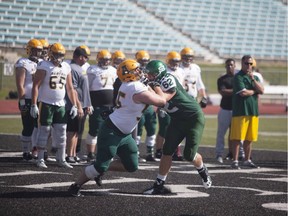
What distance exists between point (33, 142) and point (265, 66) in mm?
25635

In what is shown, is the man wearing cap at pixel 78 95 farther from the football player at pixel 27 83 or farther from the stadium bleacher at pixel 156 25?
the stadium bleacher at pixel 156 25

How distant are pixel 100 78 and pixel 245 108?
2.47 metres

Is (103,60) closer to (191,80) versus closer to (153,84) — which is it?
(191,80)

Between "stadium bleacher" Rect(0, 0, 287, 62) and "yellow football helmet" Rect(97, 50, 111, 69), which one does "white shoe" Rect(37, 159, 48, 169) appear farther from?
"stadium bleacher" Rect(0, 0, 287, 62)

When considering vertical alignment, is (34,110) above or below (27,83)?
below

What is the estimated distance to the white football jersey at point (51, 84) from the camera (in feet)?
32.4

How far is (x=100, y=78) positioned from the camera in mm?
11375

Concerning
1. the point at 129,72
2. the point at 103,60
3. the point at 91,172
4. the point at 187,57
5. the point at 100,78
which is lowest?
the point at 91,172

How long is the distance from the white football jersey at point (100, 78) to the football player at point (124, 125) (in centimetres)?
348

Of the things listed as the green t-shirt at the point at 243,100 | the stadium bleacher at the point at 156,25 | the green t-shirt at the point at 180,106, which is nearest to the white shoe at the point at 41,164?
the green t-shirt at the point at 180,106

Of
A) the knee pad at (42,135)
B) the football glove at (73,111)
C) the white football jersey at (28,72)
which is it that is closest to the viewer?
the knee pad at (42,135)

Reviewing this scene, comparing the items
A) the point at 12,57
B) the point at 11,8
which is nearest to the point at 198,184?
the point at 11,8

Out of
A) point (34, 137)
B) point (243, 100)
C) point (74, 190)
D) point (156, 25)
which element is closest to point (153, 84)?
point (74, 190)

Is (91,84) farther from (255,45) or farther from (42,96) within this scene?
(255,45)
